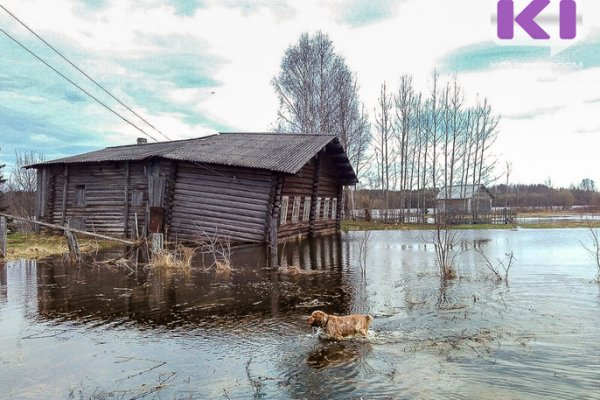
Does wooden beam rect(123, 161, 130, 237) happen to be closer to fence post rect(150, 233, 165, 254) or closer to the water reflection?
the water reflection

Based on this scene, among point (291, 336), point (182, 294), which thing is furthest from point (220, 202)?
point (291, 336)

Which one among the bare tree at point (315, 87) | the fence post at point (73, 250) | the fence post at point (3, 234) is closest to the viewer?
the fence post at point (73, 250)

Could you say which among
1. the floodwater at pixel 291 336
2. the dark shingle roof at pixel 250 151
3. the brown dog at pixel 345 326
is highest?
the dark shingle roof at pixel 250 151

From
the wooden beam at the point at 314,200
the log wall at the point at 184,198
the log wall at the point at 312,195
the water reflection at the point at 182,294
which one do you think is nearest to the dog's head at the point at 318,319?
the water reflection at the point at 182,294

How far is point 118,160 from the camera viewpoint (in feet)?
66.4

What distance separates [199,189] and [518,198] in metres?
81.4

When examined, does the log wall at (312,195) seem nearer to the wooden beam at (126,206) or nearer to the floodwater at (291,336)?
the wooden beam at (126,206)

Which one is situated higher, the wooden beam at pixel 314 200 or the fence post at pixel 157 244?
the wooden beam at pixel 314 200

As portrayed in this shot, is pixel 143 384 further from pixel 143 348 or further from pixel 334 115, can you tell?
pixel 334 115

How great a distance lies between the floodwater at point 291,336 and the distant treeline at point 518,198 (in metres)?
30.3

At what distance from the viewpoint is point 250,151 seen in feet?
68.0

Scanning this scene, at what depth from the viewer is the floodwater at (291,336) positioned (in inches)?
182

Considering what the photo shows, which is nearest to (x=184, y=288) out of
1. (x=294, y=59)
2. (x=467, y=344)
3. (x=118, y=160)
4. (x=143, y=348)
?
(x=143, y=348)

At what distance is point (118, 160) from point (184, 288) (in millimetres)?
12566
